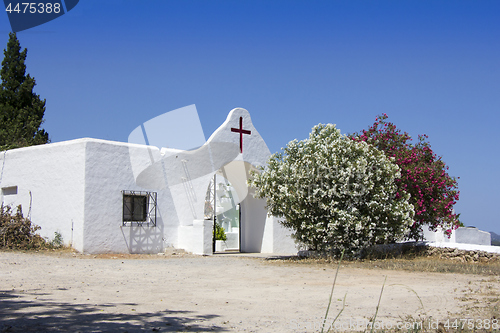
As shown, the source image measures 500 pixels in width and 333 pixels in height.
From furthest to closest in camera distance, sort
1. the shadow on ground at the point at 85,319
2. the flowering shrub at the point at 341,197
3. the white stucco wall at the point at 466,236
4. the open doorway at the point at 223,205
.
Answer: the open doorway at the point at 223,205, the white stucco wall at the point at 466,236, the flowering shrub at the point at 341,197, the shadow on ground at the point at 85,319

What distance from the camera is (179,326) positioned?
4930 mm

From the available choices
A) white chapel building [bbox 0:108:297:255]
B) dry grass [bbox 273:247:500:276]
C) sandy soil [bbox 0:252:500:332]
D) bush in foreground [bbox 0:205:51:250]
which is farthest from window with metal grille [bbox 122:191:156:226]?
dry grass [bbox 273:247:500:276]

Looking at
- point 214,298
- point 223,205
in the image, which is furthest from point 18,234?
point 223,205

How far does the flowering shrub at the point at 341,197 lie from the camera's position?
12961mm

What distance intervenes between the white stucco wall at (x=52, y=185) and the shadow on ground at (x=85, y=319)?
27.8 feet

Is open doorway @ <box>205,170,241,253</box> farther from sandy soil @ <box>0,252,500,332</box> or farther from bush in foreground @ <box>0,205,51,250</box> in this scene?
sandy soil @ <box>0,252,500,332</box>

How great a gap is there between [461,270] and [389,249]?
3922 mm

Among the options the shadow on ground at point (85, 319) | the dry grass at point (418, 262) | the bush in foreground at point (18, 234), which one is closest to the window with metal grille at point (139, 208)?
the bush in foreground at point (18, 234)

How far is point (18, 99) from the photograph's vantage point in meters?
27.9

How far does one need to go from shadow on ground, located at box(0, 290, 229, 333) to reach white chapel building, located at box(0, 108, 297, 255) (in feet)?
27.8

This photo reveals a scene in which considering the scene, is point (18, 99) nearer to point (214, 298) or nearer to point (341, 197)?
point (341, 197)

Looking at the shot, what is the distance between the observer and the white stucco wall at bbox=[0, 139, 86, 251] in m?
14.1

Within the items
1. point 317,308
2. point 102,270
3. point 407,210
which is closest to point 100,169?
point 102,270

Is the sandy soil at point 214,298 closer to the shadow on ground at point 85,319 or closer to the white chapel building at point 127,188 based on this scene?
the shadow on ground at point 85,319
